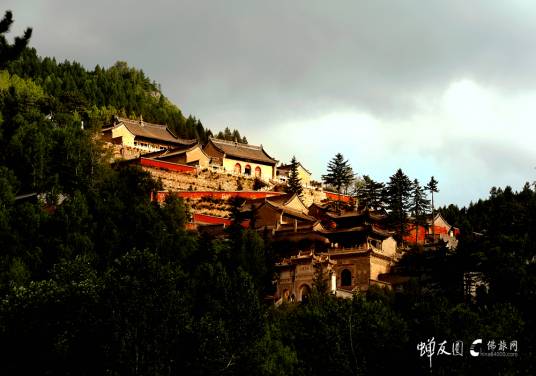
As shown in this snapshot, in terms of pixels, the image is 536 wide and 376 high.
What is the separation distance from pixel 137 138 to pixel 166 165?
1205 centimetres

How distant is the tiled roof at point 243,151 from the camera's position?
243 ft

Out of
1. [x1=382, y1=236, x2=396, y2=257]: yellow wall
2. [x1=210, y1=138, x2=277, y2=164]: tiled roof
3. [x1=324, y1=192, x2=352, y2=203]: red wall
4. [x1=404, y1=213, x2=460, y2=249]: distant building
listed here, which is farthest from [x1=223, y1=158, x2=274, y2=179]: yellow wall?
[x1=382, y1=236, x2=396, y2=257]: yellow wall

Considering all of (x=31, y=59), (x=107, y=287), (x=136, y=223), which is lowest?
(x=107, y=287)

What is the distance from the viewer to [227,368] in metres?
29.0

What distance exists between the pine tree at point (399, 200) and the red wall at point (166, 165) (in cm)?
1361

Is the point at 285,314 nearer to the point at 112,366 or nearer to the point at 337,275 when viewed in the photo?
the point at 337,275

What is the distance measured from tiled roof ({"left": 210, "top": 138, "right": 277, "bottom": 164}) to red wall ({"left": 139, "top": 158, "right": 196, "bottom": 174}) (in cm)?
768

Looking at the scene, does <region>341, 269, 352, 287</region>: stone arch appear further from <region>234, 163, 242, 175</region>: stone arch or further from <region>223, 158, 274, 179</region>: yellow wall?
<region>234, 163, 242, 175</region>: stone arch

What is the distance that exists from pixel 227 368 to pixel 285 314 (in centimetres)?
1276

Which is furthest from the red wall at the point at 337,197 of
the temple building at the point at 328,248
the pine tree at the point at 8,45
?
the pine tree at the point at 8,45

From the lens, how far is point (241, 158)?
243ft

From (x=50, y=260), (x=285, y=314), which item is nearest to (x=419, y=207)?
(x=285, y=314)

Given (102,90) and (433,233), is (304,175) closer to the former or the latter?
(433,233)

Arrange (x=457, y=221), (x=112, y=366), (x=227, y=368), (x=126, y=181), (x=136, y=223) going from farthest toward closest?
(x=457, y=221) → (x=126, y=181) → (x=136, y=223) → (x=227, y=368) → (x=112, y=366)
